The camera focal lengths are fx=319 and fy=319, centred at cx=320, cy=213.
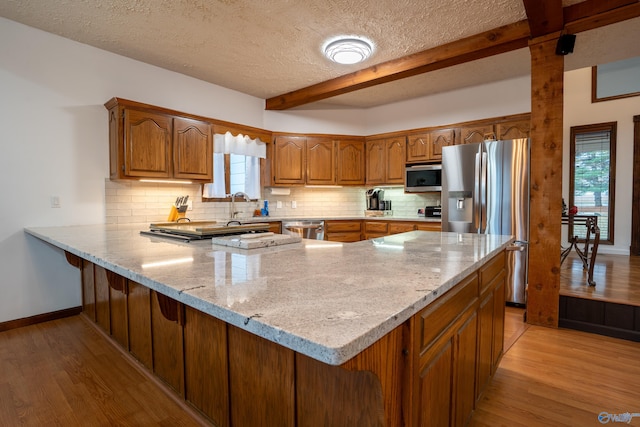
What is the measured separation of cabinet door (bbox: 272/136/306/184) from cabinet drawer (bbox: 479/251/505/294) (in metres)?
3.30

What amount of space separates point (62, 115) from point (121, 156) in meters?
0.62

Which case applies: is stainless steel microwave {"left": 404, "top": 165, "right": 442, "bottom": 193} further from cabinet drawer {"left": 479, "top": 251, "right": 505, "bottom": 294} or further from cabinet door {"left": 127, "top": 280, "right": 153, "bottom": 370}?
cabinet door {"left": 127, "top": 280, "right": 153, "bottom": 370}

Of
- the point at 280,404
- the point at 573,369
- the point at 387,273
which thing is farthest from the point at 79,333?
the point at 573,369

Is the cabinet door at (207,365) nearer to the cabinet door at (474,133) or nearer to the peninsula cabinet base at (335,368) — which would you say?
the peninsula cabinet base at (335,368)

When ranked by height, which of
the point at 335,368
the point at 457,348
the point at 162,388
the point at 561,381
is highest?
the point at 335,368

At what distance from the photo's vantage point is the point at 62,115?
9.92ft

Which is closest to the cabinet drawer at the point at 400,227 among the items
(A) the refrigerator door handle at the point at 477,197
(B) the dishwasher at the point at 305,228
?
(A) the refrigerator door handle at the point at 477,197

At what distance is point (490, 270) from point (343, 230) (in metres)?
3.09

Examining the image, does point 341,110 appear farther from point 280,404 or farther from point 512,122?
point 280,404

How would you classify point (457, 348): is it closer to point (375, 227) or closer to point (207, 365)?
point (207, 365)

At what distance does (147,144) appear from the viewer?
329 cm

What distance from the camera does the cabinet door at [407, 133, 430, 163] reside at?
453 centimetres

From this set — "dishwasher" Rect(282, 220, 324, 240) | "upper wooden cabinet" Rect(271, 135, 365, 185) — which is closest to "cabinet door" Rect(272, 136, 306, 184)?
"upper wooden cabinet" Rect(271, 135, 365, 185)

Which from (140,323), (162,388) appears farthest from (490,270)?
(140,323)
